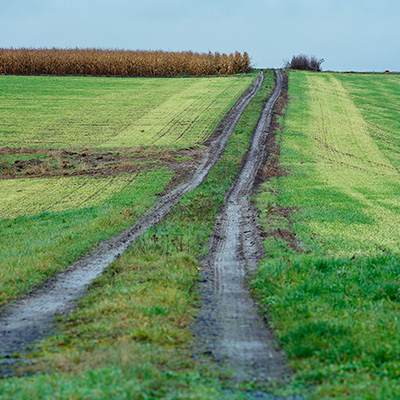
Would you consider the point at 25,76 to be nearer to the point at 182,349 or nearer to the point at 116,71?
the point at 116,71

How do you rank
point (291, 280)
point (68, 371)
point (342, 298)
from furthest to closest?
1. point (291, 280)
2. point (342, 298)
3. point (68, 371)

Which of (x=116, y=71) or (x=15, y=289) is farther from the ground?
(x=116, y=71)

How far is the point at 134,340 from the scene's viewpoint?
6.29m

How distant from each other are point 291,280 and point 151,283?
106 inches

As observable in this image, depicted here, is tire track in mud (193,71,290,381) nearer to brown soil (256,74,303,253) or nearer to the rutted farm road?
the rutted farm road

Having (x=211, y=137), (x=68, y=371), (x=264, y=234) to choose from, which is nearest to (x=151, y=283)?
(x=68, y=371)

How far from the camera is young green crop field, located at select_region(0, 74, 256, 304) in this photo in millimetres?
12289

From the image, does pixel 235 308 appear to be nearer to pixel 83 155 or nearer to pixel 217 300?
pixel 217 300

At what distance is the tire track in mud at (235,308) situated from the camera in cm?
602

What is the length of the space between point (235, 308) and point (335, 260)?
2.78m

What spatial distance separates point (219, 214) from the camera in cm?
1557

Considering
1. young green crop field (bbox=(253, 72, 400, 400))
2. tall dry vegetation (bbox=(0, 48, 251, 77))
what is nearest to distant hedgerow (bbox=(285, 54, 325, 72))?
tall dry vegetation (bbox=(0, 48, 251, 77))

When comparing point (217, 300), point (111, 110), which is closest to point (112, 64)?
point (111, 110)

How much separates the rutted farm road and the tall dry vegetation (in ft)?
147
